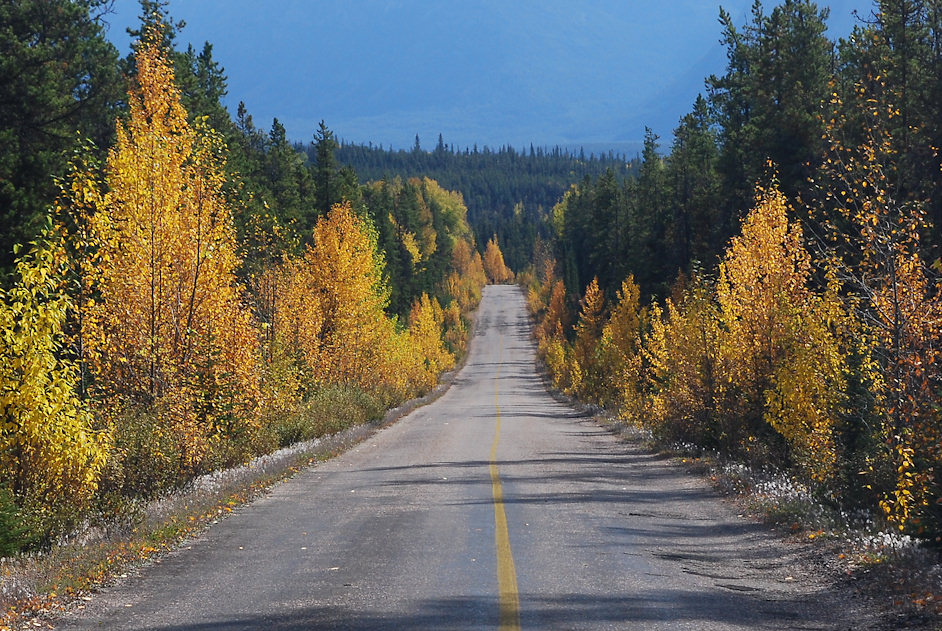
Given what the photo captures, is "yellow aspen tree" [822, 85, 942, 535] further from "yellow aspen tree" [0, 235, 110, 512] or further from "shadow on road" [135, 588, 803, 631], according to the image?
"yellow aspen tree" [0, 235, 110, 512]

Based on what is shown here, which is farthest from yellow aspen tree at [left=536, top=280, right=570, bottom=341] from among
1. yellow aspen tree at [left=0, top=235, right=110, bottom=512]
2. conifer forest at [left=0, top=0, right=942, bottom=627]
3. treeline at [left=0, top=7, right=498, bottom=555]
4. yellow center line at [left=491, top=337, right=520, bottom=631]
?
yellow aspen tree at [left=0, top=235, right=110, bottom=512]

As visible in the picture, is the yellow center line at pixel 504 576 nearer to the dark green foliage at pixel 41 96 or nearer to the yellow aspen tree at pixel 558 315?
the dark green foliage at pixel 41 96

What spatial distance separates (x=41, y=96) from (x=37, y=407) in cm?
1916

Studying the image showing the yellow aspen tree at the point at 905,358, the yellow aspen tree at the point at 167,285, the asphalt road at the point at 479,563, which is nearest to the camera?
the asphalt road at the point at 479,563

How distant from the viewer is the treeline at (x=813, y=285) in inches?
512

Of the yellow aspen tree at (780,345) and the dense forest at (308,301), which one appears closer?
the dense forest at (308,301)

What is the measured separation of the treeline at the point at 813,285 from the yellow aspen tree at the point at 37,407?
32.2ft

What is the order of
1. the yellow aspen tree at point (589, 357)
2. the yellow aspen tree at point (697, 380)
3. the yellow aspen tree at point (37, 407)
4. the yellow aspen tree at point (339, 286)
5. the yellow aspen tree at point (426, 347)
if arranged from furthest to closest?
the yellow aspen tree at point (426, 347)
the yellow aspen tree at point (589, 357)
the yellow aspen tree at point (339, 286)
the yellow aspen tree at point (697, 380)
the yellow aspen tree at point (37, 407)

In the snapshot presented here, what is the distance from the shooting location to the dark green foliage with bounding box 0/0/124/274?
27.8 meters

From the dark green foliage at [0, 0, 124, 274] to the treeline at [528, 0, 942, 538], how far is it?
17.8 m

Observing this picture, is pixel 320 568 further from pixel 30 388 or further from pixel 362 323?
pixel 362 323

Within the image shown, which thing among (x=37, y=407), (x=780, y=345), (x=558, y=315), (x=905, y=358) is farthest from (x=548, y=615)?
(x=558, y=315)

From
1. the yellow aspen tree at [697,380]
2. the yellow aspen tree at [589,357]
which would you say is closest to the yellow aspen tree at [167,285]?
the yellow aspen tree at [697,380]

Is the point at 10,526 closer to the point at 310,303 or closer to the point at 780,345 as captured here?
the point at 780,345
